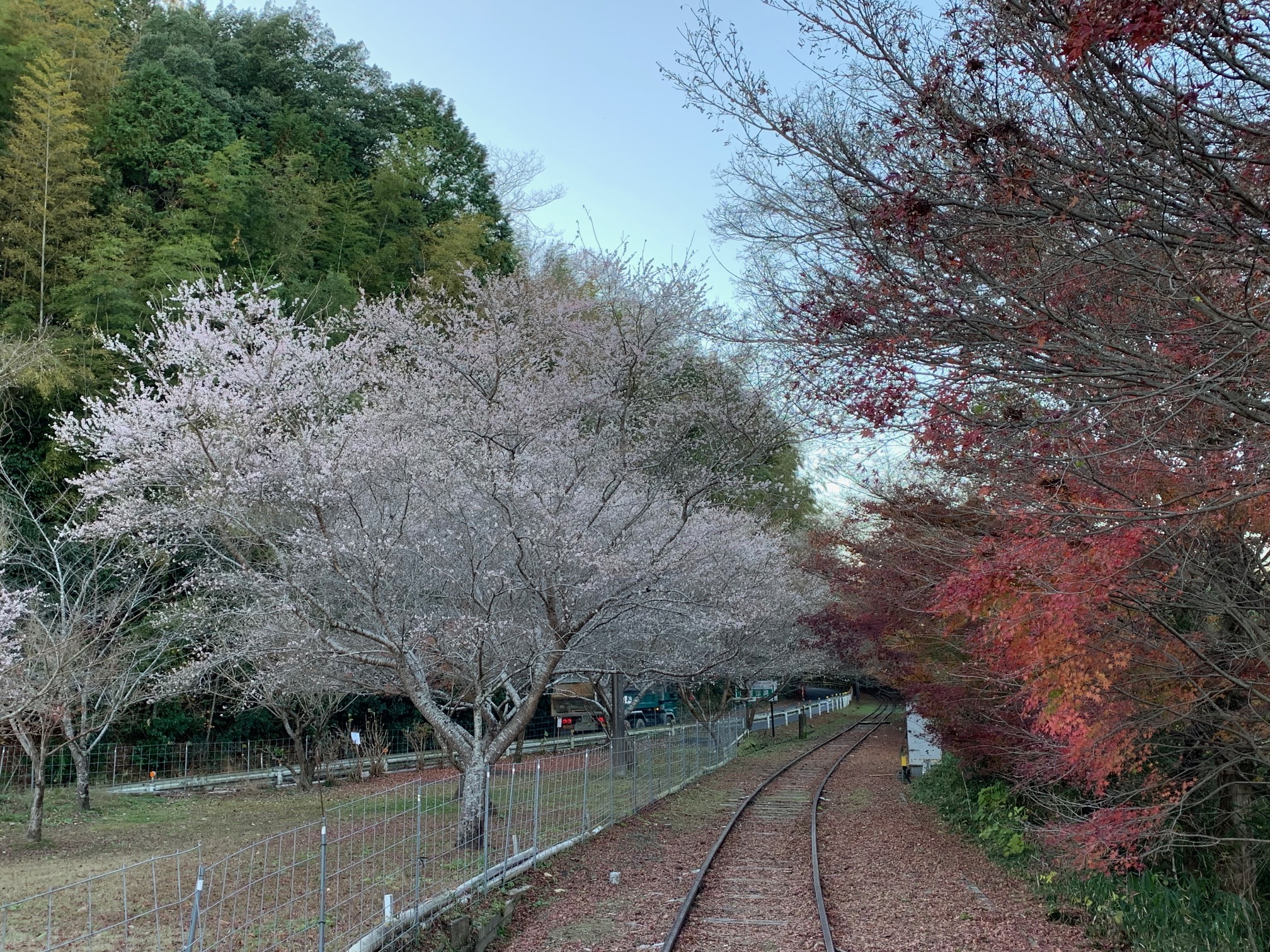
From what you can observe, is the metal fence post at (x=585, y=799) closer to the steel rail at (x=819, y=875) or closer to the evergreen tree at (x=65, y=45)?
the steel rail at (x=819, y=875)

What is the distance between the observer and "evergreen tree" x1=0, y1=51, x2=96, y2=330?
831 inches

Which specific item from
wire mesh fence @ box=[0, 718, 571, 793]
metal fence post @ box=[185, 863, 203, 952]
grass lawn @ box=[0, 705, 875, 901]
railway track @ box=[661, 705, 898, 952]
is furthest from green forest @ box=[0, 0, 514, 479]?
metal fence post @ box=[185, 863, 203, 952]

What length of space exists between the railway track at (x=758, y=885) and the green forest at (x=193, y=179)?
1183 cm

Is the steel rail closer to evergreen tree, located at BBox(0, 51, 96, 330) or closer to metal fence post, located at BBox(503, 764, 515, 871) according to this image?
metal fence post, located at BBox(503, 764, 515, 871)

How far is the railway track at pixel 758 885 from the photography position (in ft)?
27.4

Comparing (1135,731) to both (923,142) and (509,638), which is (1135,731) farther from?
(509,638)

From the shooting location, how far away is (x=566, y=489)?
11.1 metres

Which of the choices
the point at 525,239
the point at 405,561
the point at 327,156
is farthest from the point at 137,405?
the point at 525,239

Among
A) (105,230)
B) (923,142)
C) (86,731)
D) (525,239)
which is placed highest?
(525,239)

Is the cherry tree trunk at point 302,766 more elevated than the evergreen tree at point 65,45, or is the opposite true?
the evergreen tree at point 65,45

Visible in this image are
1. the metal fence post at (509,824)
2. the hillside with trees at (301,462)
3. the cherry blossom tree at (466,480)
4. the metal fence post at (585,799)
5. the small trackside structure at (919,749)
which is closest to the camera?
the metal fence post at (509,824)

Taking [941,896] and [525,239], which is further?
[525,239]

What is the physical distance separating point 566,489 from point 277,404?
5.35 metres

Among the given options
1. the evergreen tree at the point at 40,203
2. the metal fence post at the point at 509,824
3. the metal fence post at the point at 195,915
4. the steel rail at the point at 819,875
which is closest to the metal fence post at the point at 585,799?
the metal fence post at the point at 509,824
